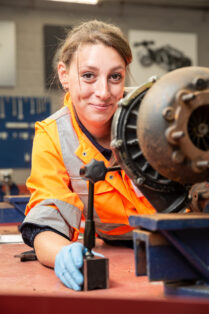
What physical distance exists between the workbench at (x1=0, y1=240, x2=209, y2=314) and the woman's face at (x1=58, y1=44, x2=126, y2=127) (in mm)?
479

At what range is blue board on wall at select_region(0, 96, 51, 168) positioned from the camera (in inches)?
197

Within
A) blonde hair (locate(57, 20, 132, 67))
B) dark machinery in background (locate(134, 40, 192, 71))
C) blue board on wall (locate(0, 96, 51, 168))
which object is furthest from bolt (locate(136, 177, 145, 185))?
dark machinery in background (locate(134, 40, 192, 71))

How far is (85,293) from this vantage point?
0.93 m

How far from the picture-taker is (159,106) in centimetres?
86

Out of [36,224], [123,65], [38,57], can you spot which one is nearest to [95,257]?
[36,224]

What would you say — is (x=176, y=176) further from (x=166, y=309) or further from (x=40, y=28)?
(x=40, y=28)

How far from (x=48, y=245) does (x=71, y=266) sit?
0.77ft

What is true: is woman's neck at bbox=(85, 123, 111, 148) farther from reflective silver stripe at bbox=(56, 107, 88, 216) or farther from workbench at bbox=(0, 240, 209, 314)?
workbench at bbox=(0, 240, 209, 314)

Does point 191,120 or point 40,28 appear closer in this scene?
point 191,120

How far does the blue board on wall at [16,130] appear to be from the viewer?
501 cm

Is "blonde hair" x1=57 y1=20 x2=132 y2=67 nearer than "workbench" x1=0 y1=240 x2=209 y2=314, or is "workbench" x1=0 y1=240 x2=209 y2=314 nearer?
"workbench" x1=0 y1=240 x2=209 y2=314

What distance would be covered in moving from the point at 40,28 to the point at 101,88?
4.28 meters

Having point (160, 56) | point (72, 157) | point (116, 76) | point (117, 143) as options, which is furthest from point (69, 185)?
point (160, 56)

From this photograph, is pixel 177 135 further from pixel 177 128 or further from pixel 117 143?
pixel 117 143
